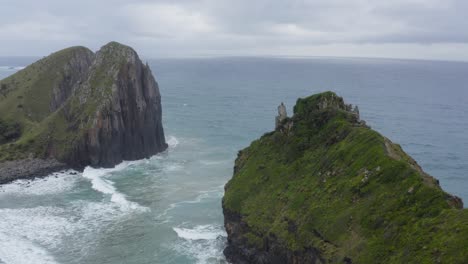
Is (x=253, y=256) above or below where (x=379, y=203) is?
below

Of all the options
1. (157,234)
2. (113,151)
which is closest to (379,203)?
(157,234)

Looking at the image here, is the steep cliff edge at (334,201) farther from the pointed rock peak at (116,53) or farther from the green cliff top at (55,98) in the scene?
the pointed rock peak at (116,53)

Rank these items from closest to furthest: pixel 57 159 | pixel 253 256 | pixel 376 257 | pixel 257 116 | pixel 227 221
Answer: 1. pixel 376 257
2. pixel 253 256
3. pixel 227 221
4. pixel 57 159
5. pixel 257 116

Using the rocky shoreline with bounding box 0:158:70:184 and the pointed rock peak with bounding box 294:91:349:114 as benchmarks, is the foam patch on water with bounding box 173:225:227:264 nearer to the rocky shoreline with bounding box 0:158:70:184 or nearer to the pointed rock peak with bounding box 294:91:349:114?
the pointed rock peak with bounding box 294:91:349:114

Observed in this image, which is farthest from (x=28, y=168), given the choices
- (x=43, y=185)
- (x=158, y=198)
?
Result: (x=158, y=198)

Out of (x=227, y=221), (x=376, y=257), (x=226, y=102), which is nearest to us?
(x=376, y=257)

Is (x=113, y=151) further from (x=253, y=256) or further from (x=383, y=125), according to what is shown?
(x=383, y=125)

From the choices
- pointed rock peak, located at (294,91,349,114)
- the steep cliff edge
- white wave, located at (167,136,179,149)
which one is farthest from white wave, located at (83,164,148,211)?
pointed rock peak, located at (294,91,349,114)

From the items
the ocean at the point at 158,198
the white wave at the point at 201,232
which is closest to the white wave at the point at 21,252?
the ocean at the point at 158,198
